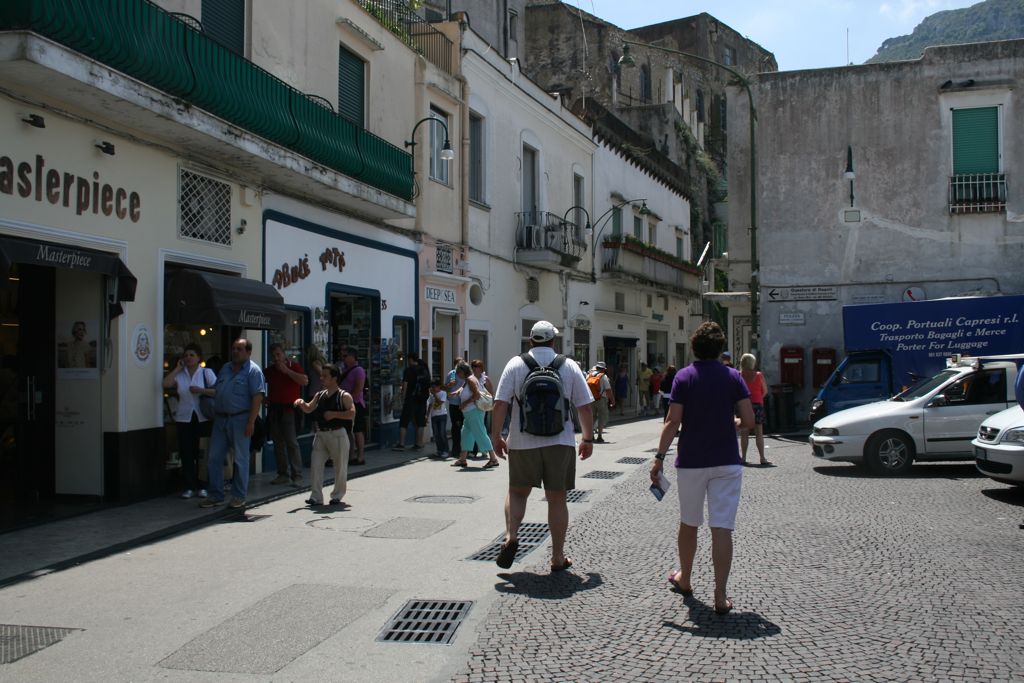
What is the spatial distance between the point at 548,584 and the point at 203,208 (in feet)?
24.7

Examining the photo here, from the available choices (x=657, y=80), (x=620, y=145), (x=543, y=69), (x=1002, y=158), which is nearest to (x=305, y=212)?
(x=1002, y=158)

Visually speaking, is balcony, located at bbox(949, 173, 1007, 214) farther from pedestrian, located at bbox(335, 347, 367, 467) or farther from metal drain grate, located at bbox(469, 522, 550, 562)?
metal drain grate, located at bbox(469, 522, 550, 562)

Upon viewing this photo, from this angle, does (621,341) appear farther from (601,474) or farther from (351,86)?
(601,474)

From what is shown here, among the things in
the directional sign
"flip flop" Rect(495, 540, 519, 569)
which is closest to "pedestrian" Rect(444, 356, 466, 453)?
"flip flop" Rect(495, 540, 519, 569)

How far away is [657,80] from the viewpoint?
50406mm

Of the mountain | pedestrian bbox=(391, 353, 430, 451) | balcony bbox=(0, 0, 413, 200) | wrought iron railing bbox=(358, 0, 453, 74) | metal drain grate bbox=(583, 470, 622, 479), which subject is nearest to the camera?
balcony bbox=(0, 0, 413, 200)

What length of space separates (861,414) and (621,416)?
16.1 meters

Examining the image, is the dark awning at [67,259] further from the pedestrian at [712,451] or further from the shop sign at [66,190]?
the pedestrian at [712,451]

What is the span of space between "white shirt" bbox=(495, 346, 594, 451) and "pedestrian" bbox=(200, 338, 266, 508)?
146 inches

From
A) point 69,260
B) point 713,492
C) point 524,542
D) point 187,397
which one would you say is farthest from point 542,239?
point 713,492

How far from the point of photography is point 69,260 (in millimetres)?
9016

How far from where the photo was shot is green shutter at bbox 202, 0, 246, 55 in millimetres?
12094

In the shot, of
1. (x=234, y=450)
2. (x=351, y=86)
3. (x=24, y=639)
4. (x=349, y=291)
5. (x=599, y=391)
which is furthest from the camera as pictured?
(x=599, y=391)

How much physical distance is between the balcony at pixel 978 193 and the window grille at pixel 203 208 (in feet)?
55.8
